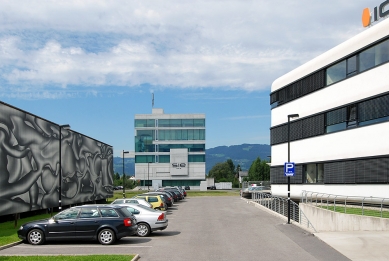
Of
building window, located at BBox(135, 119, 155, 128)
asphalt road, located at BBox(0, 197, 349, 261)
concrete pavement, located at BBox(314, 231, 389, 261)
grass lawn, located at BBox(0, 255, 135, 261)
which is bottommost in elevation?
asphalt road, located at BBox(0, 197, 349, 261)

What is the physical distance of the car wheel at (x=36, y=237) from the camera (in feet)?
59.3

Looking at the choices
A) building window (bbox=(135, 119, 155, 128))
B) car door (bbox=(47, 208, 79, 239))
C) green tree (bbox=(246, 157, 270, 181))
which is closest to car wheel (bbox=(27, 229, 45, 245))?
car door (bbox=(47, 208, 79, 239))

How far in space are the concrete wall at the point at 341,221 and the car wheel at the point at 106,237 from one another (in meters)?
11.7

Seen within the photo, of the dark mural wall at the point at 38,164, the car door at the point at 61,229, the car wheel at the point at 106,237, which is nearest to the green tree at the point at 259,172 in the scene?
the dark mural wall at the point at 38,164

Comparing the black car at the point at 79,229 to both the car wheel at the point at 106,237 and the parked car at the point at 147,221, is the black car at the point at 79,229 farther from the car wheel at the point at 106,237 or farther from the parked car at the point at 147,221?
the parked car at the point at 147,221

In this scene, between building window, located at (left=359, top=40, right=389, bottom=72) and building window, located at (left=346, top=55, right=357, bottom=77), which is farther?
building window, located at (left=346, top=55, right=357, bottom=77)

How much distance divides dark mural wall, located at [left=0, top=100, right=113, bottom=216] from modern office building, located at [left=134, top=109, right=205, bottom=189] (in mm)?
64014

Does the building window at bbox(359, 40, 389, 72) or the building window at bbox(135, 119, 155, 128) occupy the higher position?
the building window at bbox(135, 119, 155, 128)

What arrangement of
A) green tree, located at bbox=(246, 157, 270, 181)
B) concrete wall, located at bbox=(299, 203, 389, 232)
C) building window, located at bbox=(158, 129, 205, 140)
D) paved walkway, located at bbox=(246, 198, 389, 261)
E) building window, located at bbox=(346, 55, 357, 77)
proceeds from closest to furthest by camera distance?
paved walkway, located at bbox=(246, 198, 389, 261) → concrete wall, located at bbox=(299, 203, 389, 232) → building window, located at bbox=(346, 55, 357, 77) → building window, located at bbox=(158, 129, 205, 140) → green tree, located at bbox=(246, 157, 270, 181)

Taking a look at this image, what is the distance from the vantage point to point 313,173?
39.4 m

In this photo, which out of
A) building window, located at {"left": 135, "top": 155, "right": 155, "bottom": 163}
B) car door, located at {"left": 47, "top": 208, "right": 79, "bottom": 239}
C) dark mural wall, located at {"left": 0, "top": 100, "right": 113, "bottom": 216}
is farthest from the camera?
building window, located at {"left": 135, "top": 155, "right": 155, "bottom": 163}

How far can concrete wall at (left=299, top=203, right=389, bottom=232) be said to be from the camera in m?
21.8

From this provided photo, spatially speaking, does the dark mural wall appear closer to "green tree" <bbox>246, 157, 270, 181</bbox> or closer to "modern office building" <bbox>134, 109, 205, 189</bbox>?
"modern office building" <bbox>134, 109, 205, 189</bbox>

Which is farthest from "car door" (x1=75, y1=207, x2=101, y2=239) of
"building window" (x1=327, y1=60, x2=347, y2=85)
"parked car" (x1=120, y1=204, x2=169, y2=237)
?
"building window" (x1=327, y1=60, x2=347, y2=85)
